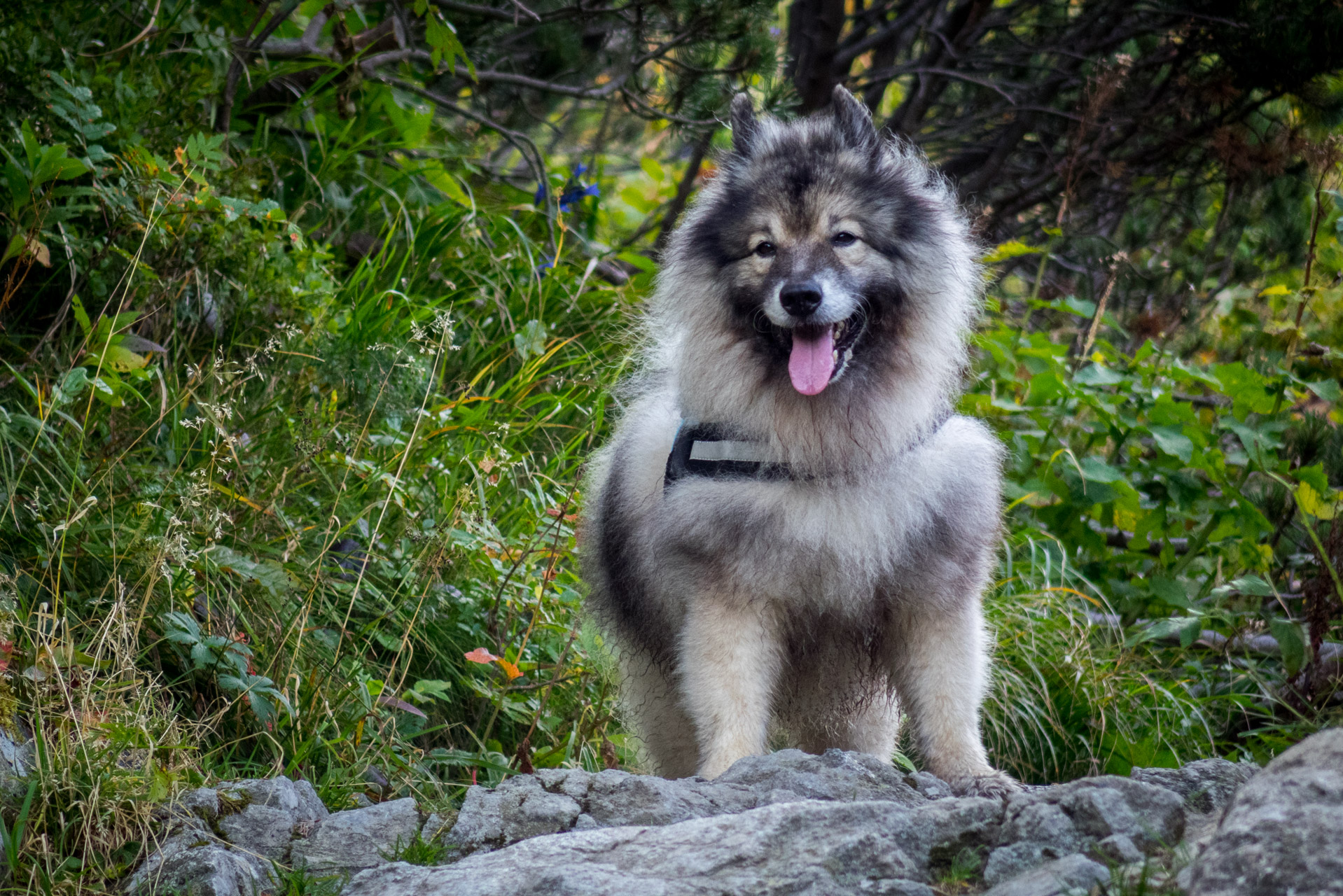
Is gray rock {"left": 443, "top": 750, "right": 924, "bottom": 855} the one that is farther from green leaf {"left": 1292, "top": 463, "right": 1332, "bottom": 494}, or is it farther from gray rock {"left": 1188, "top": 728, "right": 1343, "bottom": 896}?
green leaf {"left": 1292, "top": 463, "right": 1332, "bottom": 494}

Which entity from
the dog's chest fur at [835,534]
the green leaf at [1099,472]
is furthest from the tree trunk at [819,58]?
the dog's chest fur at [835,534]

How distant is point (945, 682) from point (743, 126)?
1.57 metres

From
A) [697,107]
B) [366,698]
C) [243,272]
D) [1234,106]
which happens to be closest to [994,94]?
[1234,106]

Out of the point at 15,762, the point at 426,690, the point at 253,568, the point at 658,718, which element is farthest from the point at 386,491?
the point at 15,762

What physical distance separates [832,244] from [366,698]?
65.3 inches

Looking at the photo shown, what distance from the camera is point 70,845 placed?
2.21m

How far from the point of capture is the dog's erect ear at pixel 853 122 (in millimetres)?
3059

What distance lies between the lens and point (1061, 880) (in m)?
1.71

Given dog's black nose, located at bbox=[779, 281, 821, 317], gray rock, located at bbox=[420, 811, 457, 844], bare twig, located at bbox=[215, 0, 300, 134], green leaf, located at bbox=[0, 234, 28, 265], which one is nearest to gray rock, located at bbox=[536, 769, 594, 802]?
gray rock, located at bbox=[420, 811, 457, 844]

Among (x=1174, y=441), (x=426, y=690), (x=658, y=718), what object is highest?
(x=1174, y=441)

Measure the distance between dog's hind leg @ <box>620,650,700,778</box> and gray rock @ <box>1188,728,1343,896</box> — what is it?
71.4 inches

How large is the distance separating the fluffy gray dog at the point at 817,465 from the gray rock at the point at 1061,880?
3.02ft

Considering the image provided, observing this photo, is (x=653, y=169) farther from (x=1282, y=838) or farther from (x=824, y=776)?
(x=1282, y=838)

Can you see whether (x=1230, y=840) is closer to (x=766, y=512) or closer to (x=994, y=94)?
(x=766, y=512)
